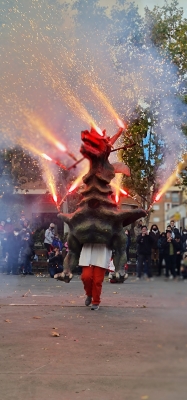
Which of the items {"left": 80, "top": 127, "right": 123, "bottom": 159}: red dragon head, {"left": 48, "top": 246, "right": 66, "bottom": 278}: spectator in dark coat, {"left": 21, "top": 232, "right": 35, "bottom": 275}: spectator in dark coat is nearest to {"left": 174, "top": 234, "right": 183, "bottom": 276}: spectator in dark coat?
{"left": 80, "top": 127, "right": 123, "bottom": 159}: red dragon head

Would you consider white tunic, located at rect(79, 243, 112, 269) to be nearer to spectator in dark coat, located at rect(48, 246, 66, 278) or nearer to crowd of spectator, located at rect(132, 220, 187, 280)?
spectator in dark coat, located at rect(48, 246, 66, 278)

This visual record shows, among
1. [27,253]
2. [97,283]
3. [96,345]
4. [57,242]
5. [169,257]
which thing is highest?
[57,242]

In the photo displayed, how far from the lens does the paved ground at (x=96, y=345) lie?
266 centimetres

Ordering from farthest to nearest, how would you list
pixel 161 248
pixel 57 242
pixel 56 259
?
pixel 56 259
pixel 57 242
pixel 161 248

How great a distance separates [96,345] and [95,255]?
3374mm

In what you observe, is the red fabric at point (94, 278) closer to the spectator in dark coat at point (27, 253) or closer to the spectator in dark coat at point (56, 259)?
the spectator in dark coat at point (27, 253)

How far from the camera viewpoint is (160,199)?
8.43 feet

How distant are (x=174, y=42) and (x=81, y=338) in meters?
3.76

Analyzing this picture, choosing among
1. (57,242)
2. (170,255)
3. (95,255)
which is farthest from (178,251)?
(57,242)

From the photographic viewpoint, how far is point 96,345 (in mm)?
7371

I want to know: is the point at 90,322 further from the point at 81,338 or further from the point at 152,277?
the point at 152,277

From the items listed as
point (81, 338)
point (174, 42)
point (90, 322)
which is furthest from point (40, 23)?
point (81, 338)

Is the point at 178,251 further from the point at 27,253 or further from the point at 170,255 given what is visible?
the point at 27,253

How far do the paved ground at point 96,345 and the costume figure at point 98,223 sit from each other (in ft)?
2.29
